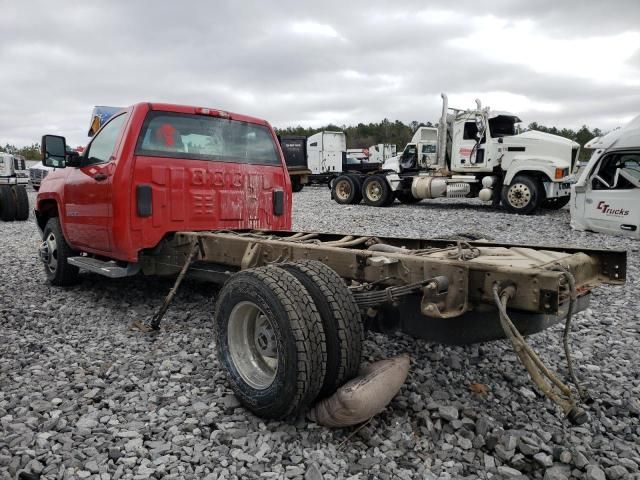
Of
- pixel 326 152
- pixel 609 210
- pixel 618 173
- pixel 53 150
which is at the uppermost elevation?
pixel 326 152

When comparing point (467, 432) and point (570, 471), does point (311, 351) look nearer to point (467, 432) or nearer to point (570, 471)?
point (467, 432)

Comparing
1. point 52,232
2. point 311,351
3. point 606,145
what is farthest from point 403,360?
A: point 606,145

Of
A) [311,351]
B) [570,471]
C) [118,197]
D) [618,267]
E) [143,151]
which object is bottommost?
[570,471]

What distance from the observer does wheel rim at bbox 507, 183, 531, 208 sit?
1324 cm

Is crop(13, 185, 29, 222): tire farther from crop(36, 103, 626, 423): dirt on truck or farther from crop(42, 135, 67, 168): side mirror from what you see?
crop(42, 135, 67, 168): side mirror

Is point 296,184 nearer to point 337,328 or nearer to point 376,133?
point 337,328

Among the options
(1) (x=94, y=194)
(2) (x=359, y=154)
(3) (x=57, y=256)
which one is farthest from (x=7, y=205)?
(2) (x=359, y=154)

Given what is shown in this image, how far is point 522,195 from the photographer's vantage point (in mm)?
13344

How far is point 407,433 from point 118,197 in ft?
10.0

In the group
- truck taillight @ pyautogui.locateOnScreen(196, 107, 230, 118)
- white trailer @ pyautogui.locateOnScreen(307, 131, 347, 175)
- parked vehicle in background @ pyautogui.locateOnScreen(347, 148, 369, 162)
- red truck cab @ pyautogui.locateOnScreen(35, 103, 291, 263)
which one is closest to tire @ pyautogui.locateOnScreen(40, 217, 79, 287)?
red truck cab @ pyautogui.locateOnScreen(35, 103, 291, 263)

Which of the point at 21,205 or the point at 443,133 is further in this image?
the point at 443,133

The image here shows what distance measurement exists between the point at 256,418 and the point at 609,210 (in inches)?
350

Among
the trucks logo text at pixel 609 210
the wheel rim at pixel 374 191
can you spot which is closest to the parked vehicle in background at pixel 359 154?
the wheel rim at pixel 374 191

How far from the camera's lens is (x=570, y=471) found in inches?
89.2
